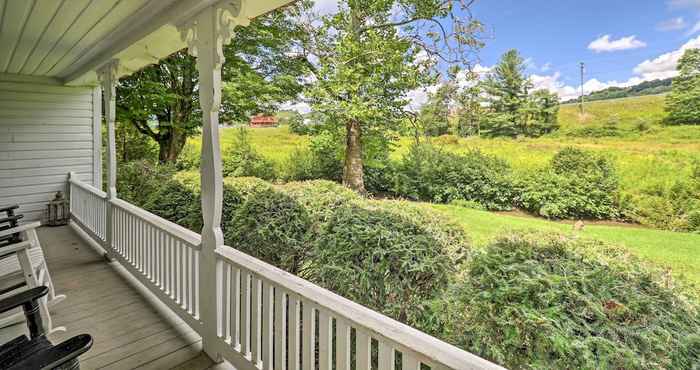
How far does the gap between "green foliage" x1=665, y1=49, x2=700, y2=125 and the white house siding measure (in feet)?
24.8

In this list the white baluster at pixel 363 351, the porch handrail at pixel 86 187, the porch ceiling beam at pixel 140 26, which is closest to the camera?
the white baluster at pixel 363 351

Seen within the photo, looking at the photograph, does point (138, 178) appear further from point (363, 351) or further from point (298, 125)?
point (363, 351)

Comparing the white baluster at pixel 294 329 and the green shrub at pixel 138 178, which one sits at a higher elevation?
the green shrub at pixel 138 178

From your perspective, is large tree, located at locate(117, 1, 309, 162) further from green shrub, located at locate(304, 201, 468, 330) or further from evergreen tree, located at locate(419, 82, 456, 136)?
green shrub, located at locate(304, 201, 468, 330)

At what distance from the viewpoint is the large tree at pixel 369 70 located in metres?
5.80

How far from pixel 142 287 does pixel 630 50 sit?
4.98 m

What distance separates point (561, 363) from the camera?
1465mm

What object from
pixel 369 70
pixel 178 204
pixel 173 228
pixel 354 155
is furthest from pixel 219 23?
pixel 354 155

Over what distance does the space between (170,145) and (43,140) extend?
2.50 meters

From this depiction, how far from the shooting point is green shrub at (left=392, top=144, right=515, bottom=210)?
188 inches

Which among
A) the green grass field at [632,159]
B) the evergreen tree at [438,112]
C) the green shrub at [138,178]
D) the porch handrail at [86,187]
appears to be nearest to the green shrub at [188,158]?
the green shrub at [138,178]

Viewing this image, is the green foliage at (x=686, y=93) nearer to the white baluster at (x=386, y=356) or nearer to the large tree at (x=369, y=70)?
the large tree at (x=369, y=70)

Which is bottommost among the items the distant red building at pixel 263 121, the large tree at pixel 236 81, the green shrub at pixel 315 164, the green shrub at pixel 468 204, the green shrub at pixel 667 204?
the green shrub at pixel 468 204

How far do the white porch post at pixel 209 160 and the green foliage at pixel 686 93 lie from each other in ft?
12.0
